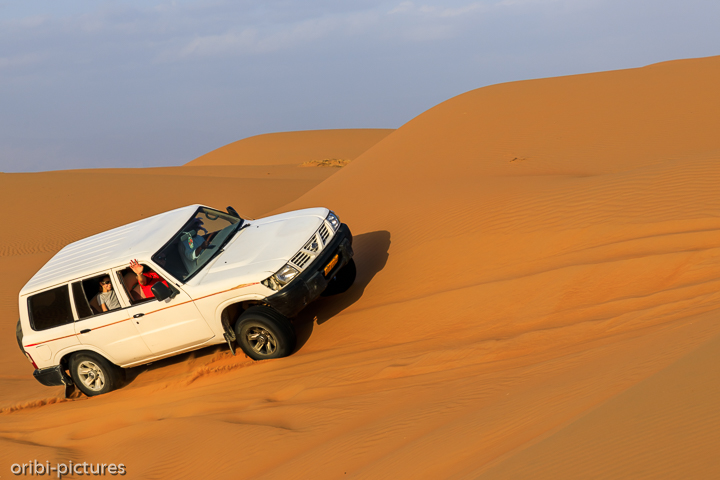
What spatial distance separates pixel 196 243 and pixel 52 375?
8.56 feet

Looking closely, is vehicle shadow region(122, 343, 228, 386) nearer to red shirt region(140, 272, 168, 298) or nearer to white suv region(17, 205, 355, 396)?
white suv region(17, 205, 355, 396)

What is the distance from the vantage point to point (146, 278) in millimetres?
7434

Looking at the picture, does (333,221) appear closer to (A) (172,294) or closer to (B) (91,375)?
(A) (172,294)

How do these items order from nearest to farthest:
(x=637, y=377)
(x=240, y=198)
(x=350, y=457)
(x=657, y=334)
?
(x=637, y=377) → (x=350, y=457) → (x=657, y=334) → (x=240, y=198)

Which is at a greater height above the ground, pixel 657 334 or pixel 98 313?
pixel 98 313

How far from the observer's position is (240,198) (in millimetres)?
24812

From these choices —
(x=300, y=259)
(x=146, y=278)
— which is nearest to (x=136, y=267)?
(x=146, y=278)

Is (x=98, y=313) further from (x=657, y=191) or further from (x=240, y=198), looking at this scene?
(x=240, y=198)

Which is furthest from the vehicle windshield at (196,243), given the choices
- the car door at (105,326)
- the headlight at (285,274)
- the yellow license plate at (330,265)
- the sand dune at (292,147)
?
the sand dune at (292,147)

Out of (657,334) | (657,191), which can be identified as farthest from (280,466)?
(657,191)

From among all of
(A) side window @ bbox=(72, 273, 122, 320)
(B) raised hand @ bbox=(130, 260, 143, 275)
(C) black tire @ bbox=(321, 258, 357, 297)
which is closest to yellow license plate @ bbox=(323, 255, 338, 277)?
(C) black tire @ bbox=(321, 258, 357, 297)

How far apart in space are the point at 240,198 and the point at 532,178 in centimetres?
1577

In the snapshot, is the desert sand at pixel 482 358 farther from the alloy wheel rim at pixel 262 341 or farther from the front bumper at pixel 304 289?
the front bumper at pixel 304 289

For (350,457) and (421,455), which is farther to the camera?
(350,457)
